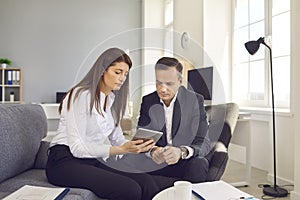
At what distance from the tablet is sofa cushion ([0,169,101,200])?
0.30 m

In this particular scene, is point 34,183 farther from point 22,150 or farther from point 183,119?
point 183,119

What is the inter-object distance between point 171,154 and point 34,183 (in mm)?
619

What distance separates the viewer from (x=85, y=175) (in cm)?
128

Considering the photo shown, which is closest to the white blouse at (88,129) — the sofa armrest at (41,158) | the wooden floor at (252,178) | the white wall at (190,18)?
the sofa armrest at (41,158)

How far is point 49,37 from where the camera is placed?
582cm

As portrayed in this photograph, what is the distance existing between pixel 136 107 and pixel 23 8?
526 centimetres

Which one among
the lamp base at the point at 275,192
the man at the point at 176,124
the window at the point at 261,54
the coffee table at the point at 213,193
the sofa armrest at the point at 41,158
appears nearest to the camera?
the coffee table at the point at 213,193

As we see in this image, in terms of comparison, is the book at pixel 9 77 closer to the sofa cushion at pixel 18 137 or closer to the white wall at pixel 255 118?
the white wall at pixel 255 118

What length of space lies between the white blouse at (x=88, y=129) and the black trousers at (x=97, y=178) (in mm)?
48

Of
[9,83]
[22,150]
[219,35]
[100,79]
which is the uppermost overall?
[219,35]

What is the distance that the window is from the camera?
296 centimetres

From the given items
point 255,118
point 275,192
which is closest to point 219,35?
point 255,118

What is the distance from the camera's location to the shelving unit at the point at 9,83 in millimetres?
5285

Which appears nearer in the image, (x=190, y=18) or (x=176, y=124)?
(x=176, y=124)
